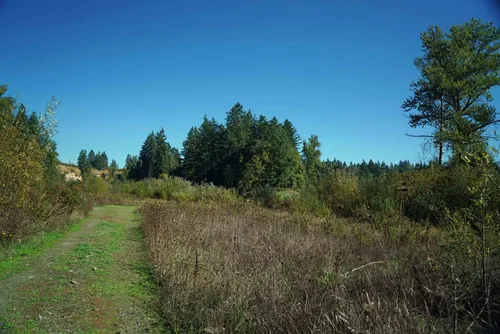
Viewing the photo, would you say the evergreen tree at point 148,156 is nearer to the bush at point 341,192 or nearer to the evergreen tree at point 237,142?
the evergreen tree at point 237,142

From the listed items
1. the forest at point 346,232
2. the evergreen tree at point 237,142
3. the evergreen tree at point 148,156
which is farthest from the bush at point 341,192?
the evergreen tree at point 148,156

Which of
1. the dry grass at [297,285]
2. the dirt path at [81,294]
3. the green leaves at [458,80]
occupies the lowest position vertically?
the dirt path at [81,294]

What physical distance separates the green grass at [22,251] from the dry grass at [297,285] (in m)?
2.72

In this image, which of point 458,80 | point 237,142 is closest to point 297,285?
point 458,80

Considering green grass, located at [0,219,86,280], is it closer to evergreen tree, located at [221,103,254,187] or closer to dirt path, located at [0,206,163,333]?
dirt path, located at [0,206,163,333]

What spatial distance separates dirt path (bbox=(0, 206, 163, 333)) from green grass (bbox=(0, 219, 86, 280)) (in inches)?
5.3

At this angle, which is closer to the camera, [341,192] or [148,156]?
[341,192]

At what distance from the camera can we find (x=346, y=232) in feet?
29.4

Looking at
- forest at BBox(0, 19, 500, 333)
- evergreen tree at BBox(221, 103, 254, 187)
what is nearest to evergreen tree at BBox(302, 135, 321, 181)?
evergreen tree at BBox(221, 103, 254, 187)

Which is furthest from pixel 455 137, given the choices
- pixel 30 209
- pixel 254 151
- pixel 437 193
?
pixel 254 151

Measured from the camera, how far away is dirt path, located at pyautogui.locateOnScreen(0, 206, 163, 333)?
4145 mm

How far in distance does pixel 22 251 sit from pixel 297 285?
7.09 meters

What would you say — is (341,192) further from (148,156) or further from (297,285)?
(148,156)

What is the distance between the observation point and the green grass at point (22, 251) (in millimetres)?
6445
